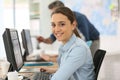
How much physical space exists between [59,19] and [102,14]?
245 centimetres

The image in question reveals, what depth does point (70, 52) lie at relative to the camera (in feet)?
5.11

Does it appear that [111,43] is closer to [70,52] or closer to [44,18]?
[44,18]

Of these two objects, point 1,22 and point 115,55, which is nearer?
point 115,55

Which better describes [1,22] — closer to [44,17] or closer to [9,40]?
[44,17]

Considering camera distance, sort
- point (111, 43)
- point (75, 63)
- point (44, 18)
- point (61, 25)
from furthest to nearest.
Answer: point (44, 18) < point (111, 43) < point (61, 25) < point (75, 63)

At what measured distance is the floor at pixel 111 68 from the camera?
381cm

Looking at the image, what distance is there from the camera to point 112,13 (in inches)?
150

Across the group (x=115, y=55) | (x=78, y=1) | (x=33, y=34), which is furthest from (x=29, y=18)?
(x=115, y=55)

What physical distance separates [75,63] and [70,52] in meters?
0.08

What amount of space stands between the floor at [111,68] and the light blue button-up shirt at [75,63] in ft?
7.26

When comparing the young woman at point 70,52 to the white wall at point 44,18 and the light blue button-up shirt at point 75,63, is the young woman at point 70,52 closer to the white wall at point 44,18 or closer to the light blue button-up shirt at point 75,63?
the light blue button-up shirt at point 75,63

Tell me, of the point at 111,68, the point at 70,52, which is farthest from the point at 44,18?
the point at 70,52

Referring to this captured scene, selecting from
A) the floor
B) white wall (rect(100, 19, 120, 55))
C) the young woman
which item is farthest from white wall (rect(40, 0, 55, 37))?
the young woman

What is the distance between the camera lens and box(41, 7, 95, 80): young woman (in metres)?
1.50
